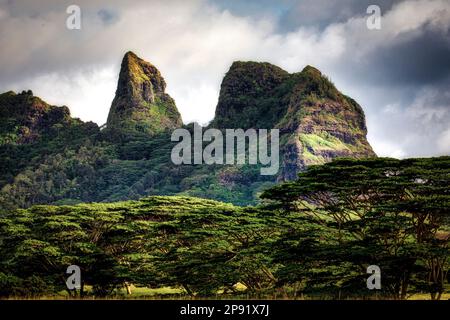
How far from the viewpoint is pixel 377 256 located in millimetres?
29062

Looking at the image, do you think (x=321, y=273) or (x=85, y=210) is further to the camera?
(x=85, y=210)

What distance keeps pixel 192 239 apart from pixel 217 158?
145m

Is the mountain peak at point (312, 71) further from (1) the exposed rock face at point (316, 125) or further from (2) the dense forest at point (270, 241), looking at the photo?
(2) the dense forest at point (270, 241)

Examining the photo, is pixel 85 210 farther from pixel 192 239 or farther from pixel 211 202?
pixel 211 202

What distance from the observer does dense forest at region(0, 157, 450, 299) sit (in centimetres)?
2912

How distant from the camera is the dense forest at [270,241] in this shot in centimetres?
2912

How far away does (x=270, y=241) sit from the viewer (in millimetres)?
36906

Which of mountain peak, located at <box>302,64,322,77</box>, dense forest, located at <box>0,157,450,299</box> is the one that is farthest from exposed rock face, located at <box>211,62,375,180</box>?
dense forest, located at <box>0,157,450,299</box>

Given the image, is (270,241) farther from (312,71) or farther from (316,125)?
(312,71)

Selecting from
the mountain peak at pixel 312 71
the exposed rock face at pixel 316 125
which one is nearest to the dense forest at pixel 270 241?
the exposed rock face at pixel 316 125

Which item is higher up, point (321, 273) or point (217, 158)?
point (217, 158)
